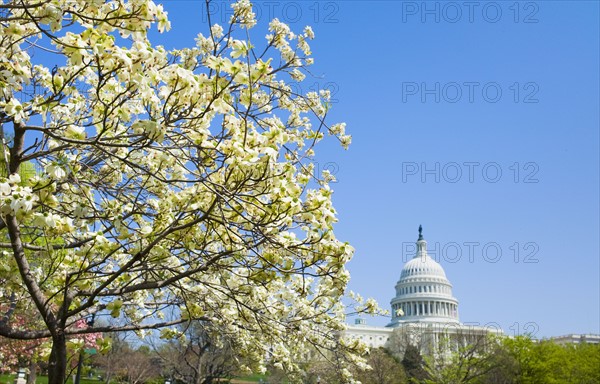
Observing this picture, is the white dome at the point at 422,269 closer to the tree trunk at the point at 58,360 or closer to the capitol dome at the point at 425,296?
the capitol dome at the point at 425,296

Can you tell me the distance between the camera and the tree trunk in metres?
5.09

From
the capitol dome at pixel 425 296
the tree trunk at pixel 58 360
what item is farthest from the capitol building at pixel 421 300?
the tree trunk at pixel 58 360

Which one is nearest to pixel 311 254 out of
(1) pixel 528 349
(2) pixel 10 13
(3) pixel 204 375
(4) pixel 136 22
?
(4) pixel 136 22

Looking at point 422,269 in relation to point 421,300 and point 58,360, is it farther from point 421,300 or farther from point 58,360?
point 58,360

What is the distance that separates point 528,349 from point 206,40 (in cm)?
4326

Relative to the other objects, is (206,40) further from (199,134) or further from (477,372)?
(477,372)

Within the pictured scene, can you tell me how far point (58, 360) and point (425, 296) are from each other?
12221cm

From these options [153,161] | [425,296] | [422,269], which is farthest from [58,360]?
[422,269]

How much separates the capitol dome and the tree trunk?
4647 inches

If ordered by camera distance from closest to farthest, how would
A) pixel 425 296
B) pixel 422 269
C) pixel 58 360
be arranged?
pixel 58 360, pixel 425 296, pixel 422 269

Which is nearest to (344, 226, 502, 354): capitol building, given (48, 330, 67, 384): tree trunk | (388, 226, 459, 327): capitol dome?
(388, 226, 459, 327): capitol dome

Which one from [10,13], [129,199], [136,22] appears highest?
[10,13]

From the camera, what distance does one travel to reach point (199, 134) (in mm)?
4117

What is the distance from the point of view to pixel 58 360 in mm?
5203
